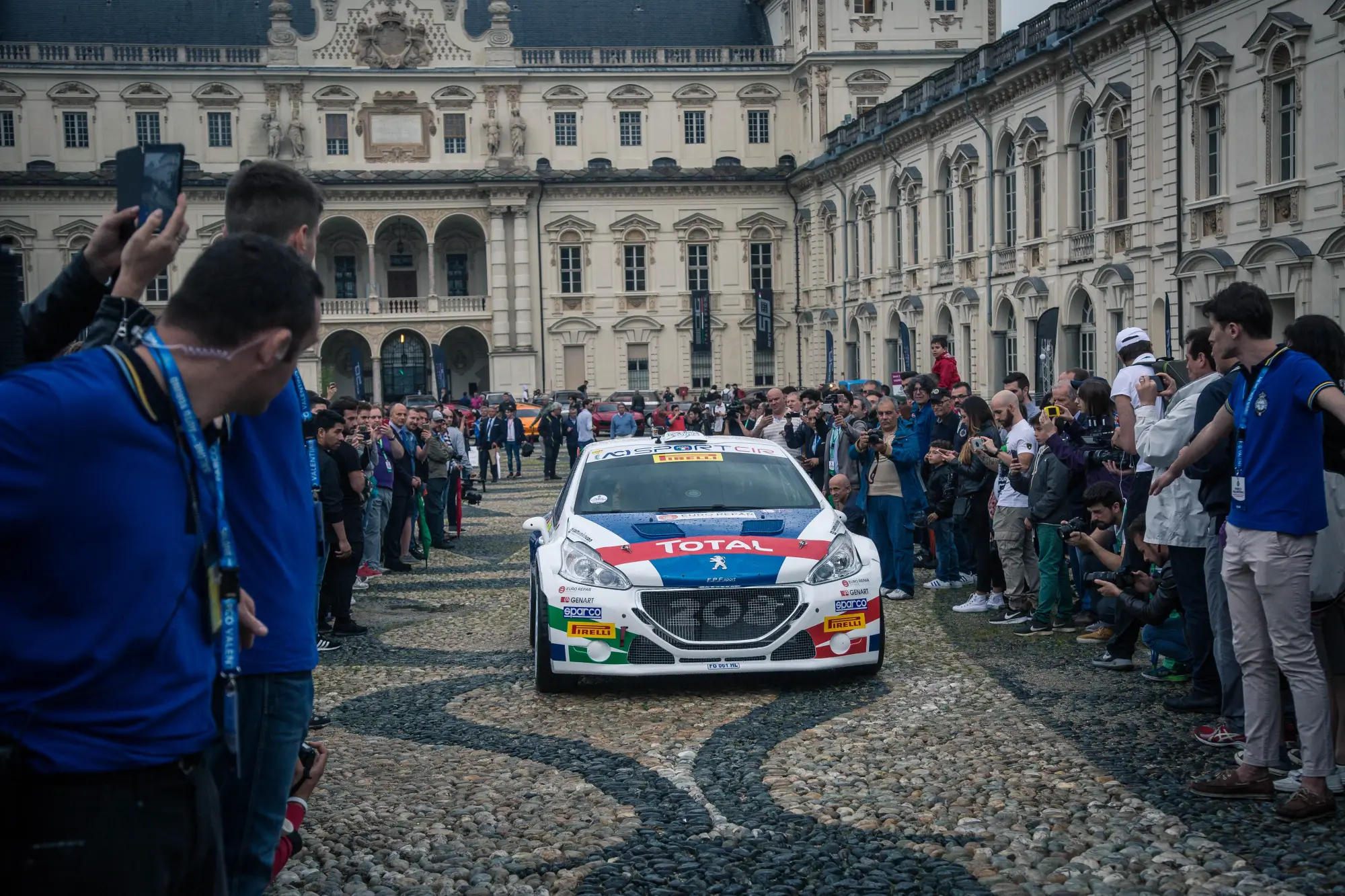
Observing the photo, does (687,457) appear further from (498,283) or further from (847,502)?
(498,283)

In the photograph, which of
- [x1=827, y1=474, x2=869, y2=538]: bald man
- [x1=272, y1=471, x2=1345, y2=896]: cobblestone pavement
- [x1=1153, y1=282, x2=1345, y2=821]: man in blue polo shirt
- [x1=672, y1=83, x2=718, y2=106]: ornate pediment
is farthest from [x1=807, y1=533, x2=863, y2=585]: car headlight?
[x1=672, y1=83, x2=718, y2=106]: ornate pediment

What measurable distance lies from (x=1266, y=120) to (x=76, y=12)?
184 feet

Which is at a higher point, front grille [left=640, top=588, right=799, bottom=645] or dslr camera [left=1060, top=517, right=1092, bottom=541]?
dslr camera [left=1060, top=517, right=1092, bottom=541]

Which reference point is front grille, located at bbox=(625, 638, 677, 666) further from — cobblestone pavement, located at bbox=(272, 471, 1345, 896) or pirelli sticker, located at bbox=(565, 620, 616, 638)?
cobblestone pavement, located at bbox=(272, 471, 1345, 896)

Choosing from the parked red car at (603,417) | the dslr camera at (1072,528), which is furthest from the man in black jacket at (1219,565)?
the parked red car at (603,417)

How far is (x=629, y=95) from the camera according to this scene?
64.9 m

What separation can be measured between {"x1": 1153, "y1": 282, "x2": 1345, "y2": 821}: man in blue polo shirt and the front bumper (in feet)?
10.2

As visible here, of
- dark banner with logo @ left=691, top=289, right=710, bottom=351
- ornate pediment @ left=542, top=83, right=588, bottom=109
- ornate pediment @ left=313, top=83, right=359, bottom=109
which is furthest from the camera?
ornate pediment @ left=542, top=83, right=588, bottom=109

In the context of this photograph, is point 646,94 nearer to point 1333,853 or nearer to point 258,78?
point 258,78

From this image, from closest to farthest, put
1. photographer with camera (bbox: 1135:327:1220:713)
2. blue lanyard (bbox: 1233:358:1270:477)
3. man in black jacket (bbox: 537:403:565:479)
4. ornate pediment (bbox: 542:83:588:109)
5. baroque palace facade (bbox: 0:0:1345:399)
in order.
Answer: blue lanyard (bbox: 1233:358:1270:477) < photographer with camera (bbox: 1135:327:1220:713) < man in black jacket (bbox: 537:403:565:479) < baroque palace facade (bbox: 0:0:1345:399) < ornate pediment (bbox: 542:83:588:109)

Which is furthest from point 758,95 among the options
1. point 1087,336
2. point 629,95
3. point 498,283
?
point 1087,336

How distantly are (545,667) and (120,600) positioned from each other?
6542 mm

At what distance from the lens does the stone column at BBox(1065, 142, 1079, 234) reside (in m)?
36.0

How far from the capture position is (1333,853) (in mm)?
5469
